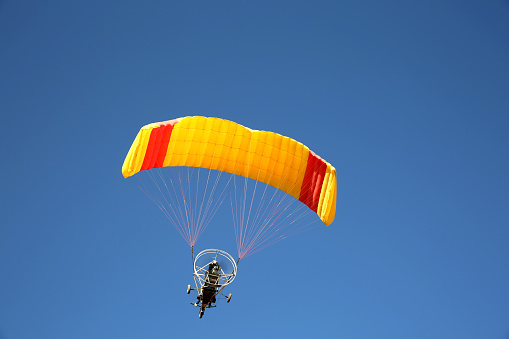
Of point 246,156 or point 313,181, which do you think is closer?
point 246,156

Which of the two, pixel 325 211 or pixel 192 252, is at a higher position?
pixel 325 211

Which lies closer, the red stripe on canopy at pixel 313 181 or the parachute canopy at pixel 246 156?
the parachute canopy at pixel 246 156

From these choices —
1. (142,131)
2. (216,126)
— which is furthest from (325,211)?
(142,131)

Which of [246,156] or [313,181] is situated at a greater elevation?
[246,156]

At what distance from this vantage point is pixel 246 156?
1809 centimetres

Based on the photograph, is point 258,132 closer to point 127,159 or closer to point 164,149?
point 164,149

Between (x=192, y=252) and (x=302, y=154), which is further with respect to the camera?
(x=302, y=154)

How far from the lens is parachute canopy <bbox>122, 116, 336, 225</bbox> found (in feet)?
56.8

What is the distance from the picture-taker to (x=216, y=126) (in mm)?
17516

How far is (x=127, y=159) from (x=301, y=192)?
5395mm

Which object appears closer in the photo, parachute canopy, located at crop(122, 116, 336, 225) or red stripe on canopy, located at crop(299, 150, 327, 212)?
parachute canopy, located at crop(122, 116, 336, 225)

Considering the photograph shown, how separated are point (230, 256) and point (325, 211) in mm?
3069

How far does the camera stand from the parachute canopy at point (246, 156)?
1731 cm

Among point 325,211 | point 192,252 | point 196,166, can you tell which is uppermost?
point 196,166
